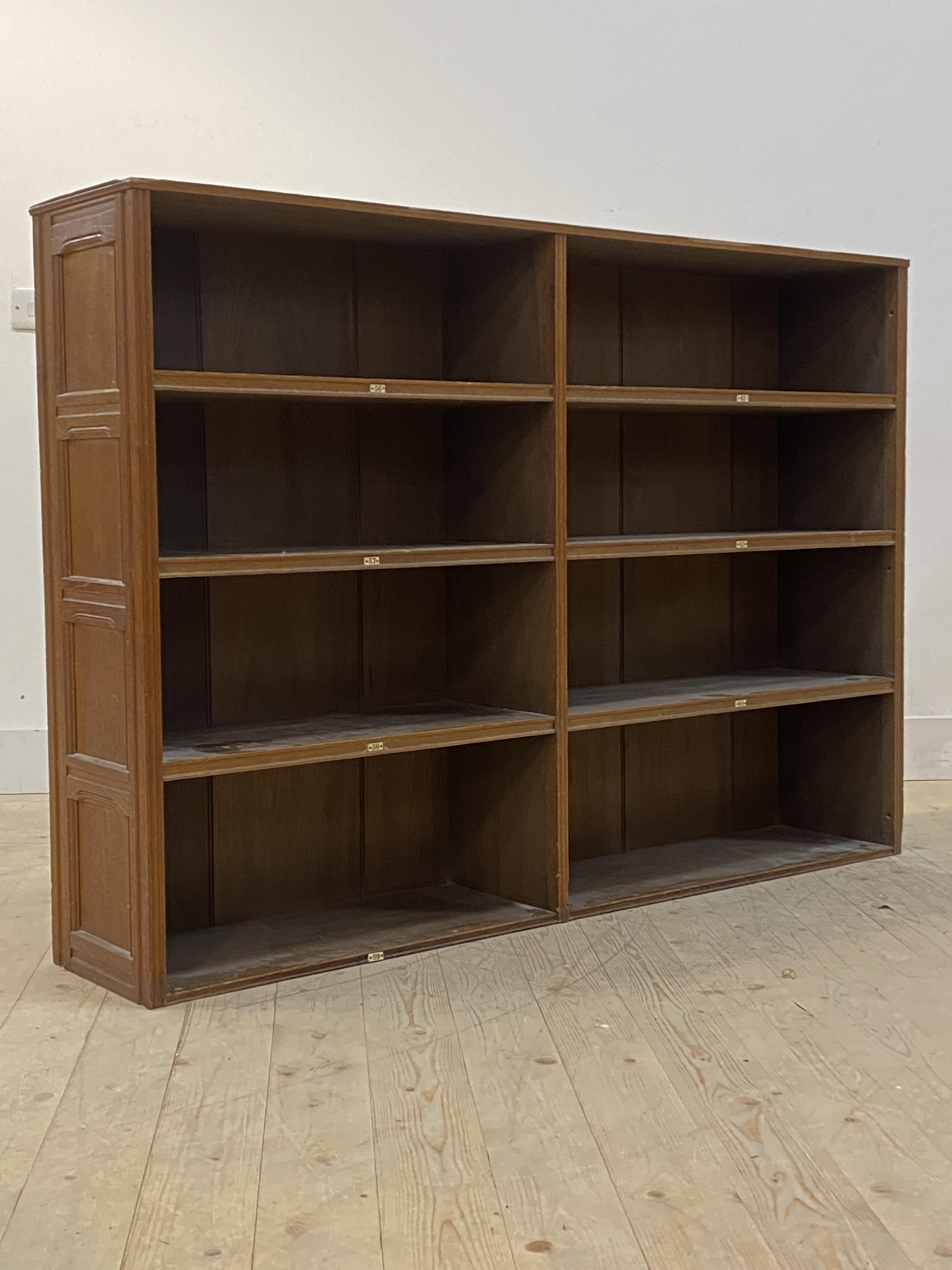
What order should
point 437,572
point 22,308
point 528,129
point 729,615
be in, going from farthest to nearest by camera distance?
point 528,129 < point 22,308 < point 729,615 < point 437,572

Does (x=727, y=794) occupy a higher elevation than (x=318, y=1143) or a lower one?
higher

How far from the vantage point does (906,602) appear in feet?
20.4

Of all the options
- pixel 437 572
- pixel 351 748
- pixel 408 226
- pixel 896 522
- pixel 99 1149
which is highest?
pixel 408 226

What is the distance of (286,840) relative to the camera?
4.10 meters

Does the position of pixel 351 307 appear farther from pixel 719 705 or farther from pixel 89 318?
pixel 719 705

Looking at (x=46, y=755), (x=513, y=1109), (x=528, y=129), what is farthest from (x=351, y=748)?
(x=528, y=129)

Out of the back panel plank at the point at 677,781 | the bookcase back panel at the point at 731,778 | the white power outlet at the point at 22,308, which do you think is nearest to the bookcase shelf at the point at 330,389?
the bookcase back panel at the point at 731,778

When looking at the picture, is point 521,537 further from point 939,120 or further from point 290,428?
point 939,120

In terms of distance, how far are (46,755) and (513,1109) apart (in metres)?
3.38

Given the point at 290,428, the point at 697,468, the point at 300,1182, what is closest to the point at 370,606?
the point at 290,428

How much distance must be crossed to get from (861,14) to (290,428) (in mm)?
3409

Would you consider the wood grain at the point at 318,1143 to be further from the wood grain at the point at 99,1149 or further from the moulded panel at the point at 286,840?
the moulded panel at the point at 286,840

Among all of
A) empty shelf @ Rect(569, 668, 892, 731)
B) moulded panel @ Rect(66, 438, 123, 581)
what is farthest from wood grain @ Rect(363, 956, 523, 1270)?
moulded panel @ Rect(66, 438, 123, 581)

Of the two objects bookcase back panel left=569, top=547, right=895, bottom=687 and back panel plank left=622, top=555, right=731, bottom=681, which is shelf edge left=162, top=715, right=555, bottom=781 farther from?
back panel plank left=622, top=555, right=731, bottom=681
